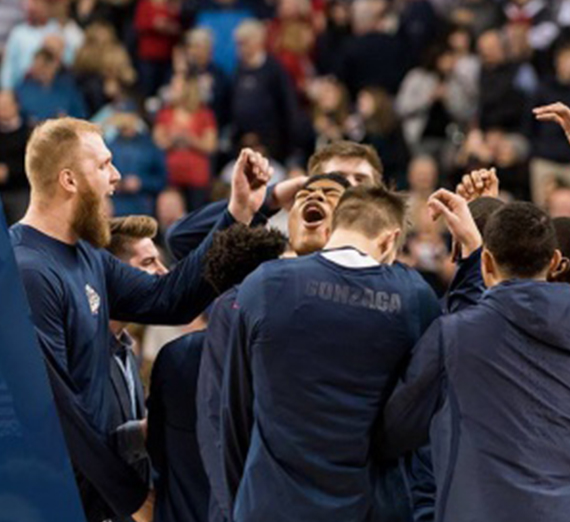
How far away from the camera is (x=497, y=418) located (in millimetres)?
5363

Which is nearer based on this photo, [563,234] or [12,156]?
[563,234]

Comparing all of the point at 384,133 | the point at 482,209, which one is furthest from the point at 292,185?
the point at 384,133

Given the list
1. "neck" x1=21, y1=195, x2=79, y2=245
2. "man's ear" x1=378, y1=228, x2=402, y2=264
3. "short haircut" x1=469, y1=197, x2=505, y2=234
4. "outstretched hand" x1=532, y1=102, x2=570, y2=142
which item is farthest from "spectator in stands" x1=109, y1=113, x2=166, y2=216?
"man's ear" x1=378, y1=228, x2=402, y2=264

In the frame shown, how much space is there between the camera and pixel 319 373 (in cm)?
549

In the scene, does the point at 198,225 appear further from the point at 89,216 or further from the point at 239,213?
the point at 89,216

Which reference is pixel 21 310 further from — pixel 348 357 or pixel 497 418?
pixel 497 418

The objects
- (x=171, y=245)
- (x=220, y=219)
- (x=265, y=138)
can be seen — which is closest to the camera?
(x=220, y=219)

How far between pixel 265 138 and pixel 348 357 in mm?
9502

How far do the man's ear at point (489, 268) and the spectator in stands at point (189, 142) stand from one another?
351 inches

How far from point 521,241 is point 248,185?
4.38ft

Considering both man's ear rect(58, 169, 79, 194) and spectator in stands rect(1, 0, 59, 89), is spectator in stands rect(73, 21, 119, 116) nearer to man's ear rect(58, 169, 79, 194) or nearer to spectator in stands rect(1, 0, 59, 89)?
spectator in stands rect(1, 0, 59, 89)

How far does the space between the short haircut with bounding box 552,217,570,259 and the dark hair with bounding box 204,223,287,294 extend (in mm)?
1012

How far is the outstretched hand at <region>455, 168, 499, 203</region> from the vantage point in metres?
6.47

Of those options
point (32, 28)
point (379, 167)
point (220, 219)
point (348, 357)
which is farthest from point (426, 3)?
point (348, 357)
